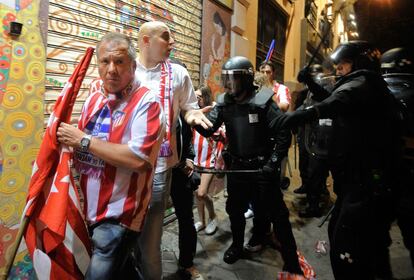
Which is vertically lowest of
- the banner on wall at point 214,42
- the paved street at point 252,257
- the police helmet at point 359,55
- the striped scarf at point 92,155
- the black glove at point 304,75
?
the paved street at point 252,257

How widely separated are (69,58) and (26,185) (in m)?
1.32

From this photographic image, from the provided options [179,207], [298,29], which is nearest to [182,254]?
[179,207]

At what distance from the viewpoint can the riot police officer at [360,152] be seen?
87.4 inches

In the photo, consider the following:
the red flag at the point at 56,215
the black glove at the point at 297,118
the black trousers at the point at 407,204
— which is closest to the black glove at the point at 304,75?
the black glove at the point at 297,118

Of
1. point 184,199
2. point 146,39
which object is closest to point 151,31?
point 146,39

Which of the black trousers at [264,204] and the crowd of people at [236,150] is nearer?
the crowd of people at [236,150]

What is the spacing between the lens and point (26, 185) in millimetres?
2639

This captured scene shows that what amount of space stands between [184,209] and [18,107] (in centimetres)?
168

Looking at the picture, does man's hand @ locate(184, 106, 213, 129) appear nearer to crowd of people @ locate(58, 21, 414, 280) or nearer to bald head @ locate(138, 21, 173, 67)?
crowd of people @ locate(58, 21, 414, 280)

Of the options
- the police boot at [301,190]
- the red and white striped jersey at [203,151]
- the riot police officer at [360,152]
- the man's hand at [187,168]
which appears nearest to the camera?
the riot police officer at [360,152]

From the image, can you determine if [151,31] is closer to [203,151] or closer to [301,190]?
[203,151]

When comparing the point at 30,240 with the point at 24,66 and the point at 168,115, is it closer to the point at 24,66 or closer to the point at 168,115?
the point at 168,115

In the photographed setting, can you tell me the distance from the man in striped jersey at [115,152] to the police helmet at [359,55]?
165 centimetres

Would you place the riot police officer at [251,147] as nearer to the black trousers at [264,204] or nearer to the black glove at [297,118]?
the black trousers at [264,204]
